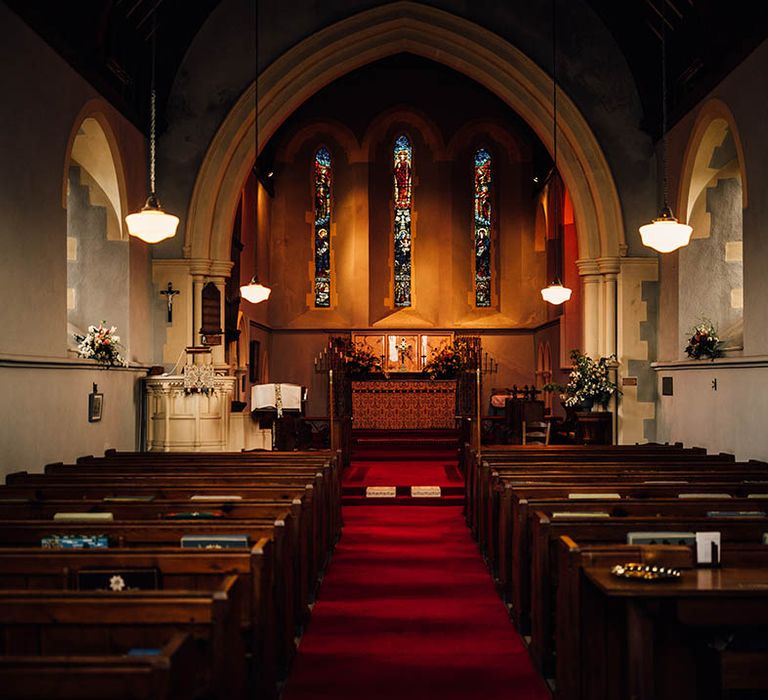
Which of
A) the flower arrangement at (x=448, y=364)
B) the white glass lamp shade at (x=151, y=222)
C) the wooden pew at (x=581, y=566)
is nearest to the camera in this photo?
the wooden pew at (x=581, y=566)

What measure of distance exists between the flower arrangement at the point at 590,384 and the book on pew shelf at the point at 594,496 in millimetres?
5728

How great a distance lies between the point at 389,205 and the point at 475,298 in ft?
8.96

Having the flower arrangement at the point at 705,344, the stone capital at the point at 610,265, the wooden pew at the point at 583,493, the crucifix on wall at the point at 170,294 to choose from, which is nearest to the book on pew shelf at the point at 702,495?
the wooden pew at the point at 583,493

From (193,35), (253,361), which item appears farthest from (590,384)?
(253,361)

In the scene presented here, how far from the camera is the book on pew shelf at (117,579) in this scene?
3.36 metres

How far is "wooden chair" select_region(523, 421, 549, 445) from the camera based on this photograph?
42.4ft

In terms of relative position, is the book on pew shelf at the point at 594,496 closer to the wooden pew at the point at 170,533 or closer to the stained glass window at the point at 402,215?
the wooden pew at the point at 170,533

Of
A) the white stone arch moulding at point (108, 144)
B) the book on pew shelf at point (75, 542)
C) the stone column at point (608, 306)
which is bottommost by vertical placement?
the book on pew shelf at point (75, 542)

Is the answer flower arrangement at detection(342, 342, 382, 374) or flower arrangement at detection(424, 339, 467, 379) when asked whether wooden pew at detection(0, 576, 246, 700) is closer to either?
flower arrangement at detection(424, 339, 467, 379)

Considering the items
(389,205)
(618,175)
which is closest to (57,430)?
(618,175)

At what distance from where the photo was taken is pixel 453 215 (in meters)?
20.1

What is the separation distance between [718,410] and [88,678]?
305 inches

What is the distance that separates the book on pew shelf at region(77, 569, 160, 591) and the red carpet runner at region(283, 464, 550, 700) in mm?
861

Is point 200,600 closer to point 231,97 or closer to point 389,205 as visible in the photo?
point 231,97
